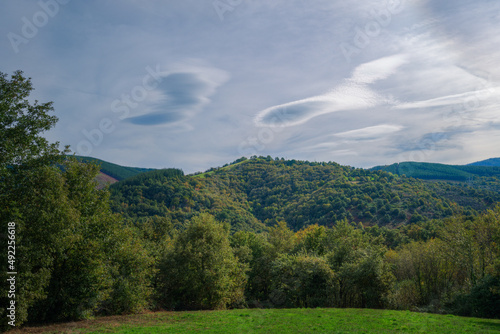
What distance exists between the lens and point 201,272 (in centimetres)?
3384

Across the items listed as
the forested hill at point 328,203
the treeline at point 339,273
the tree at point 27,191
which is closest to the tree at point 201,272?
the treeline at point 339,273

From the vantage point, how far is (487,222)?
32.1 m

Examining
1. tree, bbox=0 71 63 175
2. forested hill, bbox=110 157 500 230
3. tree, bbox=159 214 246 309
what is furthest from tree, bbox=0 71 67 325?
forested hill, bbox=110 157 500 230

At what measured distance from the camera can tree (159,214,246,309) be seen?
111 feet

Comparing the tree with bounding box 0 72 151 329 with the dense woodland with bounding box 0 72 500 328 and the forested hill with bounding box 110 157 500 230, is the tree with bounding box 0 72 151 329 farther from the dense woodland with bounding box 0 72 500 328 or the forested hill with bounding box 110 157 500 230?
the forested hill with bounding box 110 157 500 230

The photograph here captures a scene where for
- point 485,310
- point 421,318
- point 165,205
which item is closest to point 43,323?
point 421,318

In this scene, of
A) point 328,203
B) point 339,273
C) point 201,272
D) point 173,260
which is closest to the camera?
point 201,272

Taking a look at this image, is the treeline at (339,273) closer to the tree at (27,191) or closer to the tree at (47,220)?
the tree at (47,220)

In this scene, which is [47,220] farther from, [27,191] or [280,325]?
[280,325]

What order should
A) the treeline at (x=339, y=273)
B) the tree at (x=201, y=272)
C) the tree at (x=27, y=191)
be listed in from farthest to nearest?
the tree at (x=201, y=272) < the treeline at (x=339, y=273) < the tree at (x=27, y=191)

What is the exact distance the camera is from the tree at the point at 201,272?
111ft

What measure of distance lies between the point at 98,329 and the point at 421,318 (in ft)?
81.6

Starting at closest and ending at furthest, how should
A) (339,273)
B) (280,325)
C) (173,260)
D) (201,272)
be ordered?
(280,325), (201,272), (339,273), (173,260)

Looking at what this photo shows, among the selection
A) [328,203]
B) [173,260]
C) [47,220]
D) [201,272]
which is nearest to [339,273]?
[201,272]
